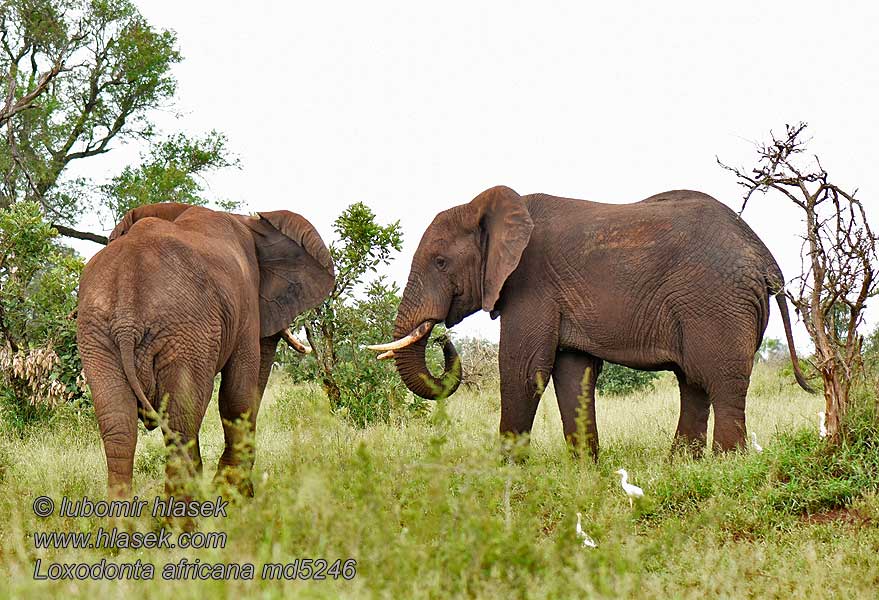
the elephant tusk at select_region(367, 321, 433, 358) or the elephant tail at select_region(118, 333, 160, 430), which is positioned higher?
the elephant tusk at select_region(367, 321, 433, 358)

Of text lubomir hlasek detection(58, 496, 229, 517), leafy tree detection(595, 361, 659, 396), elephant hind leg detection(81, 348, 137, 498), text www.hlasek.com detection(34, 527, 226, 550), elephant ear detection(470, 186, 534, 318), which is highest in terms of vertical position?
elephant ear detection(470, 186, 534, 318)

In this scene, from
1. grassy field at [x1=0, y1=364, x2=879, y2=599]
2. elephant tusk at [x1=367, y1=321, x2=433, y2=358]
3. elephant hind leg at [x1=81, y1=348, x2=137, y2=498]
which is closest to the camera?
grassy field at [x1=0, y1=364, x2=879, y2=599]

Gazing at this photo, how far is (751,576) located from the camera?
20.4 ft

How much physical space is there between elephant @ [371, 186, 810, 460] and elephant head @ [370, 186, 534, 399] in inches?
0.5

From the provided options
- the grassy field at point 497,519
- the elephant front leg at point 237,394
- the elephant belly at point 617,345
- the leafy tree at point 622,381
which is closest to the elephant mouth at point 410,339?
the grassy field at point 497,519

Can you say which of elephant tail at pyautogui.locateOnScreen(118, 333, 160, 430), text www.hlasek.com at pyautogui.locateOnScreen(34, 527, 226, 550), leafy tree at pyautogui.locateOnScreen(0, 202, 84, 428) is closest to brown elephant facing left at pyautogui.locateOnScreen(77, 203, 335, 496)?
elephant tail at pyautogui.locateOnScreen(118, 333, 160, 430)

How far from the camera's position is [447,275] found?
991 centimetres

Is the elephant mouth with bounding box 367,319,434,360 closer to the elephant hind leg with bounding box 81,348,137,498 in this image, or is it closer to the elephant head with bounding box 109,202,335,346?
the elephant head with bounding box 109,202,335,346

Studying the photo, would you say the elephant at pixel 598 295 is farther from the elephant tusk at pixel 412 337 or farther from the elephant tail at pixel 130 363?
the elephant tail at pixel 130 363

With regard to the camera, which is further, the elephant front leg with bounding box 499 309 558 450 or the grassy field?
the elephant front leg with bounding box 499 309 558 450

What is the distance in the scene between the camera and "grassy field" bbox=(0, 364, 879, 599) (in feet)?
15.2

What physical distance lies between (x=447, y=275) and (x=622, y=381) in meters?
9.82

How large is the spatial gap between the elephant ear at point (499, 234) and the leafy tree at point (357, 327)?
3468mm

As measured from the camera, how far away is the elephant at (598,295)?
8875 millimetres
